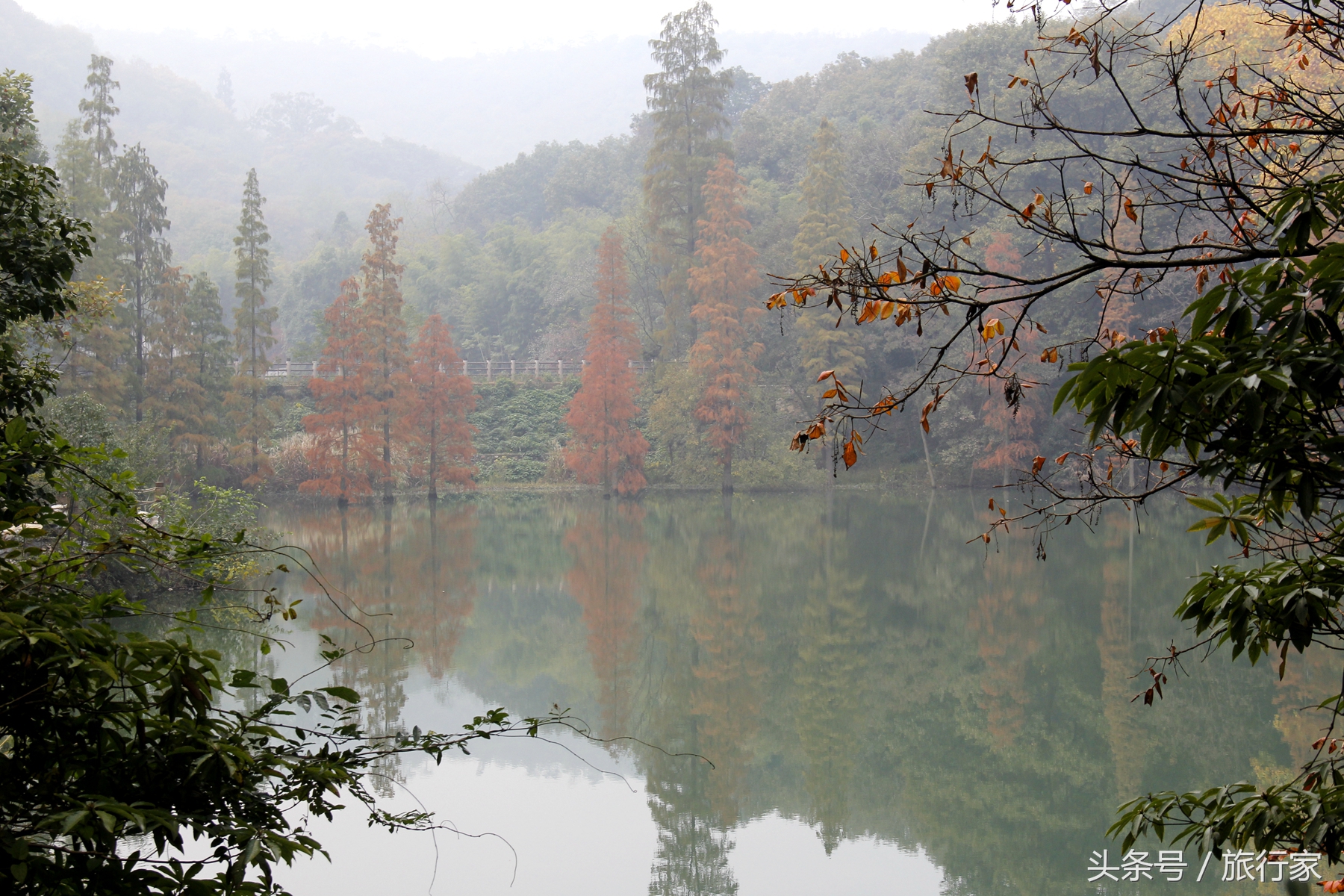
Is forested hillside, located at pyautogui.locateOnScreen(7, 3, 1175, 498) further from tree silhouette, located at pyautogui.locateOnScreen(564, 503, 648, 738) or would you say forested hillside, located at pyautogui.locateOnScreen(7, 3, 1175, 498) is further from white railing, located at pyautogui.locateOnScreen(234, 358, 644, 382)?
tree silhouette, located at pyautogui.locateOnScreen(564, 503, 648, 738)

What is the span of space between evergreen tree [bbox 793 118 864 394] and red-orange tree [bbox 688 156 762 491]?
135 centimetres

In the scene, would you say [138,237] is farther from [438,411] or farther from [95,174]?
[438,411]

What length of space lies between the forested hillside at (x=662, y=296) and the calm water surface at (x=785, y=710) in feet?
17.4

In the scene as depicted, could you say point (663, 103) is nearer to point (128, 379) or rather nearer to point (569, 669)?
point (128, 379)

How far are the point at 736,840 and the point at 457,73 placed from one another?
345 ft

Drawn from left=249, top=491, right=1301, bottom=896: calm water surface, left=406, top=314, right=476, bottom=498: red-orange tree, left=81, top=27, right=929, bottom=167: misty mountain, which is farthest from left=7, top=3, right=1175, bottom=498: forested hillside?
left=81, top=27, right=929, bottom=167: misty mountain

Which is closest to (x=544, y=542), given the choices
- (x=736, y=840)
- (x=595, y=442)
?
(x=595, y=442)

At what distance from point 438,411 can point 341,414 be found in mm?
2392

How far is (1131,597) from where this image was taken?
11.7 meters

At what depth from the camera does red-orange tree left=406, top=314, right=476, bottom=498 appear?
74.0 feet

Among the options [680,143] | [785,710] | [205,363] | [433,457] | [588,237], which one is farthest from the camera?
[588,237]

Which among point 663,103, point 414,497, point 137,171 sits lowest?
point 414,497

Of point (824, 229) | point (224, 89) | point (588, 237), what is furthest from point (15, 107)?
point (224, 89)

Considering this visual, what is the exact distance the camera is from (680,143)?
85.9 ft
